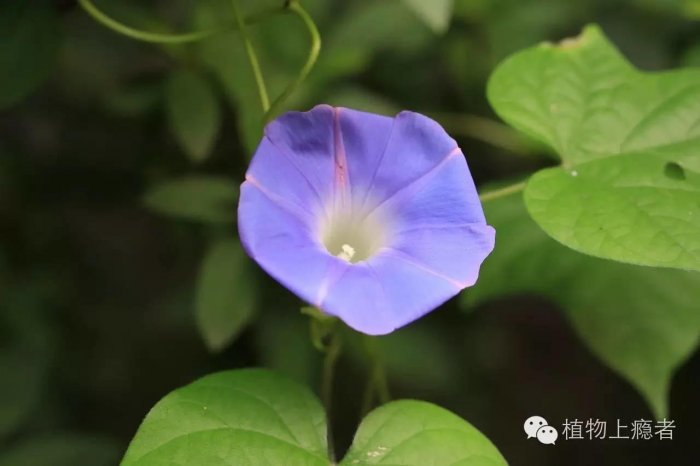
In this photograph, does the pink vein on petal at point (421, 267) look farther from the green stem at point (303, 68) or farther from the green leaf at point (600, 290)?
the green leaf at point (600, 290)

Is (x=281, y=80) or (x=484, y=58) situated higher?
(x=281, y=80)

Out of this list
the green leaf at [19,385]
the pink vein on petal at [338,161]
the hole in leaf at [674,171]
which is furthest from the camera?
the green leaf at [19,385]

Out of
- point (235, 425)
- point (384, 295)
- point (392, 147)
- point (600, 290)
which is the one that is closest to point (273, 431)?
point (235, 425)

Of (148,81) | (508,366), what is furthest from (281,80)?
(508,366)

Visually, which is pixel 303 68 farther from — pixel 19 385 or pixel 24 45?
pixel 19 385

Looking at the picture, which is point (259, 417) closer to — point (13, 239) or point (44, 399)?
point (44, 399)

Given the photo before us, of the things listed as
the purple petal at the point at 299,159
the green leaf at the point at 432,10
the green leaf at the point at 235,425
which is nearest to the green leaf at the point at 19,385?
the green leaf at the point at 235,425
